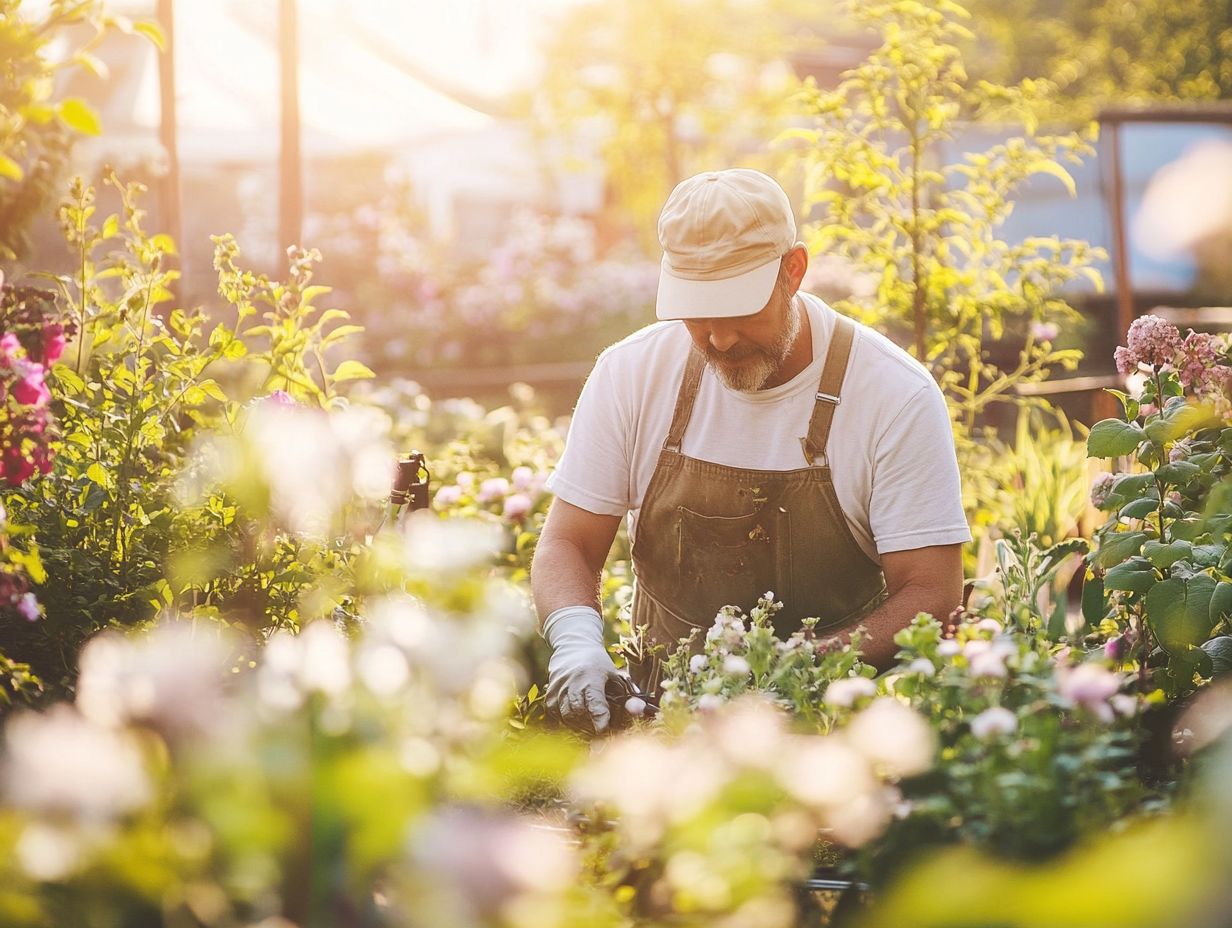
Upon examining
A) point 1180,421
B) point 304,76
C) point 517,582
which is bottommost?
point 517,582

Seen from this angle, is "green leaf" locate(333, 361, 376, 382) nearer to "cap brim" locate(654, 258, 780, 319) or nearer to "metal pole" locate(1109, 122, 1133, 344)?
"cap brim" locate(654, 258, 780, 319)

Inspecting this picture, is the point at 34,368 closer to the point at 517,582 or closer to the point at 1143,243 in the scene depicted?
the point at 517,582

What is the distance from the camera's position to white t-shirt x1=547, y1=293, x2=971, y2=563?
100.0 inches

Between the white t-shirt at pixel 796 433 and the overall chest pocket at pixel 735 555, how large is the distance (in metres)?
0.12

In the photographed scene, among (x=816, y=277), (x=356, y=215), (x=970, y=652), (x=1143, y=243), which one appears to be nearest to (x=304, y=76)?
(x=356, y=215)

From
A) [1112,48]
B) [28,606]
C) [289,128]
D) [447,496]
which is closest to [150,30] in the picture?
[28,606]

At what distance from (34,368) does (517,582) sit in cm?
190

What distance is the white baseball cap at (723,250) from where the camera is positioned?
248 centimetres

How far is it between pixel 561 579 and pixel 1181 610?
1179 mm

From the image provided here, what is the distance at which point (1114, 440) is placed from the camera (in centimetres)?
206

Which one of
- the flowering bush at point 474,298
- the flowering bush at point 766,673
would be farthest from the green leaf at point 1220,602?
the flowering bush at point 474,298

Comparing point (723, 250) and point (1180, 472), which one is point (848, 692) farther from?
point (723, 250)

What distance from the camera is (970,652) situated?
1410 millimetres

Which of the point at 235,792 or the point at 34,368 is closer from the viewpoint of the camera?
the point at 235,792
